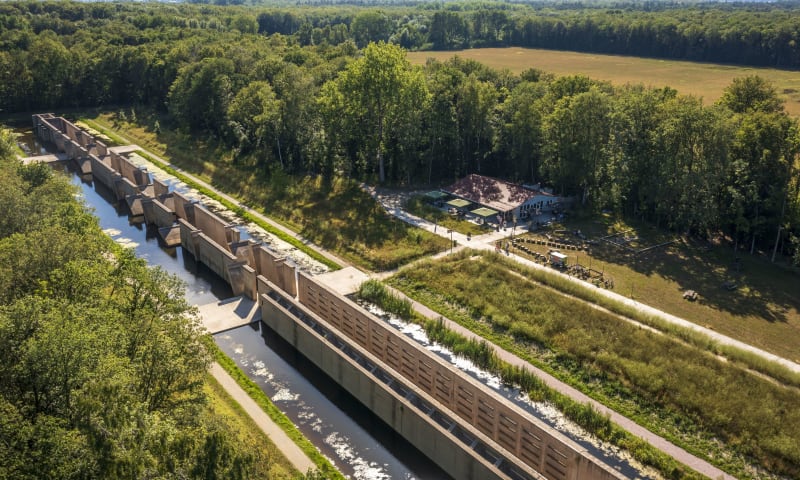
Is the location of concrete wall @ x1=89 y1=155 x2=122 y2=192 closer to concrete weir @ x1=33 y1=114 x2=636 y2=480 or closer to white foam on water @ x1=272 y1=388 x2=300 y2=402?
concrete weir @ x1=33 y1=114 x2=636 y2=480

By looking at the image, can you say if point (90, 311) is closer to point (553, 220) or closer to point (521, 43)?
point (553, 220)

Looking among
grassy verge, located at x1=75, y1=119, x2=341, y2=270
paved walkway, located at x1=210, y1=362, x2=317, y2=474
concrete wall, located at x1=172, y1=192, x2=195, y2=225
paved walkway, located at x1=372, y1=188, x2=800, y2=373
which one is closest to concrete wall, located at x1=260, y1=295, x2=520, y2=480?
paved walkway, located at x1=210, y1=362, x2=317, y2=474

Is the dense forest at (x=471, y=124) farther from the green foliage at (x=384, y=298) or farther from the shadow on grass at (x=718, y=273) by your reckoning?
the green foliage at (x=384, y=298)

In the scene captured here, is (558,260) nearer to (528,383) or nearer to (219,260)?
(528,383)

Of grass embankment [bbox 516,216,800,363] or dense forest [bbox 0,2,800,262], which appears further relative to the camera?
dense forest [bbox 0,2,800,262]

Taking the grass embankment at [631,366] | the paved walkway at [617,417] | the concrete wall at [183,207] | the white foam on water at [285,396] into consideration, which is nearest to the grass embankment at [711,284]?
the grass embankment at [631,366]

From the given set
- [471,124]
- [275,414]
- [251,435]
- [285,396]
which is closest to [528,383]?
[285,396]
